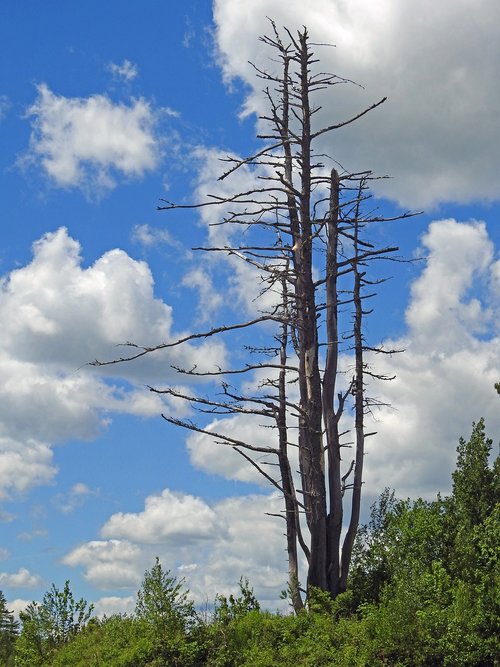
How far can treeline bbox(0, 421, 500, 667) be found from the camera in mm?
13125

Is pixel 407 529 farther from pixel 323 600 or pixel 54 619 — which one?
pixel 54 619

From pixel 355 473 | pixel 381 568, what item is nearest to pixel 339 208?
pixel 355 473

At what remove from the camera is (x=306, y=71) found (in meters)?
19.2

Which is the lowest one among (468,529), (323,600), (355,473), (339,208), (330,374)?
(323,600)

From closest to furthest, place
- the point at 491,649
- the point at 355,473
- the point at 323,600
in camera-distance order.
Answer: the point at 491,649
the point at 323,600
the point at 355,473

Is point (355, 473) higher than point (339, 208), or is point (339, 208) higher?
point (339, 208)

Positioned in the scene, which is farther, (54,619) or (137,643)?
(54,619)

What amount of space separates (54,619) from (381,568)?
6.65 metres

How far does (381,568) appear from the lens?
747 inches

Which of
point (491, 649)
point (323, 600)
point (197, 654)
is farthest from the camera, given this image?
point (323, 600)

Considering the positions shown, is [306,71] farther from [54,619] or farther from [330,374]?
[54,619]

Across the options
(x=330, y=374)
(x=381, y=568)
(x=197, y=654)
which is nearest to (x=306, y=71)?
(x=330, y=374)

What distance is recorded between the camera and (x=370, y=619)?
1402cm

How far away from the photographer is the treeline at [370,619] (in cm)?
1312
